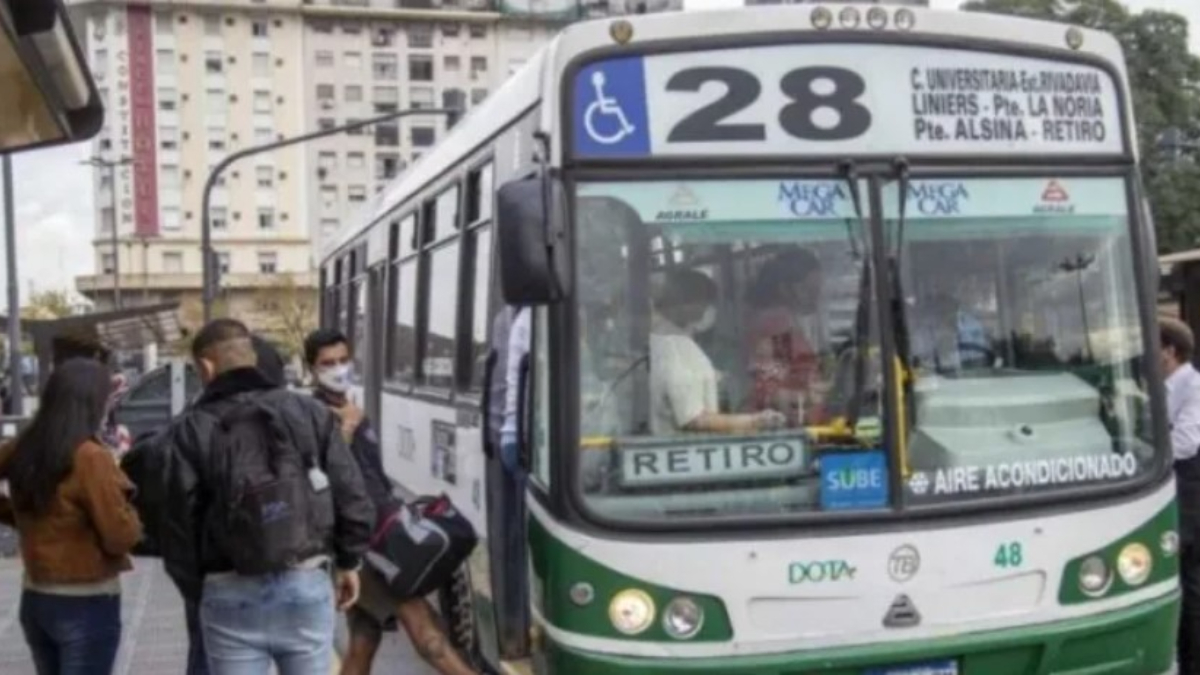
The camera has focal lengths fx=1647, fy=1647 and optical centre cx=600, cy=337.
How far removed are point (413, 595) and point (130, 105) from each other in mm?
95205

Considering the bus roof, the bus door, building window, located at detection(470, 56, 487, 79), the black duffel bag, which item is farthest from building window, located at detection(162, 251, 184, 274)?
the bus roof

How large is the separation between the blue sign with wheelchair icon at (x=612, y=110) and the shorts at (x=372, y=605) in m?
2.67

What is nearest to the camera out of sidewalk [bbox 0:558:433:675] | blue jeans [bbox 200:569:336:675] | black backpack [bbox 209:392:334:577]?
black backpack [bbox 209:392:334:577]

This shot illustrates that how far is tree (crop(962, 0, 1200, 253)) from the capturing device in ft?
132

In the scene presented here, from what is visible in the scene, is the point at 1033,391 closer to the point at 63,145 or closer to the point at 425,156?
the point at 63,145

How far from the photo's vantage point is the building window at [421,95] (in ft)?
341

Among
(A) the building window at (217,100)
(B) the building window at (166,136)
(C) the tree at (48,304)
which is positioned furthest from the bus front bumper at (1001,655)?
(A) the building window at (217,100)

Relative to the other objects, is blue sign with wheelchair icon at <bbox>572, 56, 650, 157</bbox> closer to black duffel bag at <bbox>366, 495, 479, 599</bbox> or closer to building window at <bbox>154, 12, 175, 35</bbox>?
black duffel bag at <bbox>366, 495, 479, 599</bbox>

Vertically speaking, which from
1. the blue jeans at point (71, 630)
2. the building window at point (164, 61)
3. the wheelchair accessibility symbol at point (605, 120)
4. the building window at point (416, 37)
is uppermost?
the building window at point (416, 37)

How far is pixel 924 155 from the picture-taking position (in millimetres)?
5859

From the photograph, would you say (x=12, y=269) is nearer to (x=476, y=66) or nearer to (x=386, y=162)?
(x=386, y=162)

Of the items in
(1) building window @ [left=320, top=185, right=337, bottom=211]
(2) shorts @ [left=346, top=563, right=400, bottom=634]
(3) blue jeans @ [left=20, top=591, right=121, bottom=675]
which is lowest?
(2) shorts @ [left=346, top=563, right=400, bottom=634]

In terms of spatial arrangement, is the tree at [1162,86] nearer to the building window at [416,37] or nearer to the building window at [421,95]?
→ the building window at [421,95]

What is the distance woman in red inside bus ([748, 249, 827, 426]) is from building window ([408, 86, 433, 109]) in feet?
326
